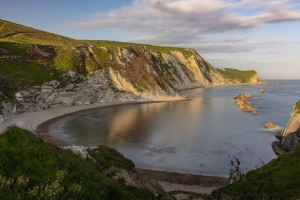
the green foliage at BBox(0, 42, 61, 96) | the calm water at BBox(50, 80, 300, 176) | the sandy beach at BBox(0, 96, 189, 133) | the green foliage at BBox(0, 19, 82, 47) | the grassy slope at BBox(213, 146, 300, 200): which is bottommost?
the calm water at BBox(50, 80, 300, 176)

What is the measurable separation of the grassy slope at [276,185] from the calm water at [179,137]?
15.9 meters

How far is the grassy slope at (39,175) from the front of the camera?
6798 mm

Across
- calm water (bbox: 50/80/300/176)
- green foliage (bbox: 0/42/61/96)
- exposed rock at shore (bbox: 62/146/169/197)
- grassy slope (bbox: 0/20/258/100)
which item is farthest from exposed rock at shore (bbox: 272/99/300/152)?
green foliage (bbox: 0/42/61/96)

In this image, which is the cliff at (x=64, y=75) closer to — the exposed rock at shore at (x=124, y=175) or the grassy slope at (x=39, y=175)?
the exposed rock at shore at (x=124, y=175)

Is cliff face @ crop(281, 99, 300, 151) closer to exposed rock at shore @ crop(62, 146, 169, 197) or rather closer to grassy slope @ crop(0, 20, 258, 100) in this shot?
exposed rock at shore @ crop(62, 146, 169, 197)

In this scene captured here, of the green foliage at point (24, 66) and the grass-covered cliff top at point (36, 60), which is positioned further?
the grass-covered cliff top at point (36, 60)

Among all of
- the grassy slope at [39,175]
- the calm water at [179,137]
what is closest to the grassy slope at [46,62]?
the calm water at [179,137]

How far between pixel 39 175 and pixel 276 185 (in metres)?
13.1

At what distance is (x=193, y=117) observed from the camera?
230 ft

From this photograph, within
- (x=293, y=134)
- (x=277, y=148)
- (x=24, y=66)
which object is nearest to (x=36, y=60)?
(x=24, y=66)

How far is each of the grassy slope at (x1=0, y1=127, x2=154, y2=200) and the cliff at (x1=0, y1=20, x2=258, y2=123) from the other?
177ft

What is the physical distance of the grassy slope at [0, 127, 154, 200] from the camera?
680cm

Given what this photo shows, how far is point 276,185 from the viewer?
1436 cm

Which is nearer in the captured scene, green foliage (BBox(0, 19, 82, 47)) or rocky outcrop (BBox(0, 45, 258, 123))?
rocky outcrop (BBox(0, 45, 258, 123))
